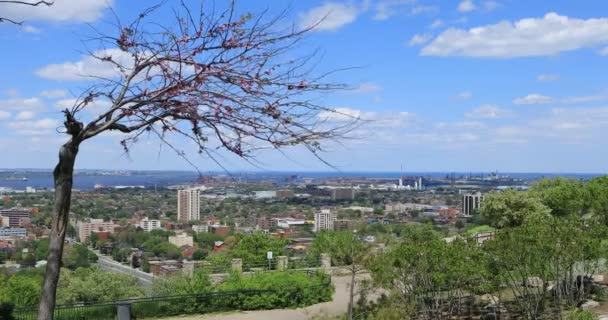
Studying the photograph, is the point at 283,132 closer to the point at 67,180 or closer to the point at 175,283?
the point at 67,180

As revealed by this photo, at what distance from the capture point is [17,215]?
32969 mm

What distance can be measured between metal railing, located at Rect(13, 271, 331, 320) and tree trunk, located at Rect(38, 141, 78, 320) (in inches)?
387

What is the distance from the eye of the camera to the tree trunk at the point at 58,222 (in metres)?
3.33

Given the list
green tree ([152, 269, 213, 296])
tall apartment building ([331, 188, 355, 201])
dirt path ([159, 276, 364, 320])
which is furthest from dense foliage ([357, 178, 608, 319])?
tall apartment building ([331, 188, 355, 201])

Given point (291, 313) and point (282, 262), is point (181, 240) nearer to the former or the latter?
point (282, 262)

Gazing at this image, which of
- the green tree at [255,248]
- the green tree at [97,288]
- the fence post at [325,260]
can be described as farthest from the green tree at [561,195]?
the green tree at [97,288]

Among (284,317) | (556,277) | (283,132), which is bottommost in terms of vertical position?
(284,317)

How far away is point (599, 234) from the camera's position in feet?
42.2

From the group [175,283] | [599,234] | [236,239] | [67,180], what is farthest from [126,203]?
[67,180]

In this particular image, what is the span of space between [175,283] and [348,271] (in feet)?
20.9

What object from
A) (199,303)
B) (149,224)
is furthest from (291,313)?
(149,224)

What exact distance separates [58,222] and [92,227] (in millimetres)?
34235

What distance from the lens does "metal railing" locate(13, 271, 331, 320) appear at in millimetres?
13211

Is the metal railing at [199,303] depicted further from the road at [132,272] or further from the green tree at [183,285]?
the road at [132,272]
